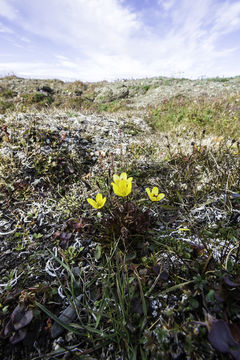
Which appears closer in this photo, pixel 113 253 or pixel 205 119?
pixel 113 253

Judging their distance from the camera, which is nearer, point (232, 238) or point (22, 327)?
point (22, 327)

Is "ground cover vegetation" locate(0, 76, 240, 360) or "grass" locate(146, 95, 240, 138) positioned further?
"grass" locate(146, 95, 240, 138)

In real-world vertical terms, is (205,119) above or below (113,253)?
above

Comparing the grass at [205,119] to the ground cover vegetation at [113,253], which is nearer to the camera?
the ground cover vegetation at [113,253]

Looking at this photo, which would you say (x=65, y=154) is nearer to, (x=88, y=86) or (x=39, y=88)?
(x=39, y=88)

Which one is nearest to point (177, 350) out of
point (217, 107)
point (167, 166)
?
point (167, 166)

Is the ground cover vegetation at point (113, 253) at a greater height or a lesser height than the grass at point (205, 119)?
lesser

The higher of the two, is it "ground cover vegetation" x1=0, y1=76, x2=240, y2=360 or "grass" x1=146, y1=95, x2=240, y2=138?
"grass" x1=146, y1=95, x2=240, y2=138

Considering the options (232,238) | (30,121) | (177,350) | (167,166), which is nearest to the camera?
(177,350)
